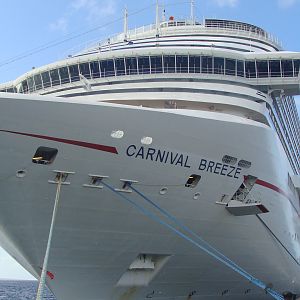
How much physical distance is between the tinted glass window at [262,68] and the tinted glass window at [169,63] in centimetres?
322

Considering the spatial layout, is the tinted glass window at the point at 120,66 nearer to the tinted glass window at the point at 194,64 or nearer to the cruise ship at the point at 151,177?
the cruise ship at the point at 151,177

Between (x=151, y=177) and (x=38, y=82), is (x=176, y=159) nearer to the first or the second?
(x=151, y=177)

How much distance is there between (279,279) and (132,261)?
23.4 feet

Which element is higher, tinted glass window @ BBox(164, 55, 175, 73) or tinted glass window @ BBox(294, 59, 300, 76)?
tinted glass window @ BBox(164, 55, 175, 73)

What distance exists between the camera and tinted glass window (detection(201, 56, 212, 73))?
15.9 metres

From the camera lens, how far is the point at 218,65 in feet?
53.1

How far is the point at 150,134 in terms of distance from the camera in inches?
450

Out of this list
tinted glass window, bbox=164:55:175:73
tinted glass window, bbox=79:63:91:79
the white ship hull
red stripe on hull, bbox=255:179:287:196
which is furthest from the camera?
tinted glass window, bbox=79:63:91:79

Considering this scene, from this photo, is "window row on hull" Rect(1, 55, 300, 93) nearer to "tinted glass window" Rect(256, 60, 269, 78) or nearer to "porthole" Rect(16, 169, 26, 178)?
"tinted glass window" Rect(256, 60, 269, 78)

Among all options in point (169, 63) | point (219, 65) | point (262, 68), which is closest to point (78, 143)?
point (169, 63)

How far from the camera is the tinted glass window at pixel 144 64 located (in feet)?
51.5

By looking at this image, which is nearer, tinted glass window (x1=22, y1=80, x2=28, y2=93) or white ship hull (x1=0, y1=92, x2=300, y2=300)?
white ship hull (x1=0, y1=92, x2=300, y2=300)

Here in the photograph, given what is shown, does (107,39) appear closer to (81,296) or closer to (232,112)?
(232,112)

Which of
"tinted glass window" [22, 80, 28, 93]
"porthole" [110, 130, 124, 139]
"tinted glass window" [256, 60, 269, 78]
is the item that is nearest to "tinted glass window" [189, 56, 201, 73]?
"tinted glass window" [256, 60, 269, 78]
